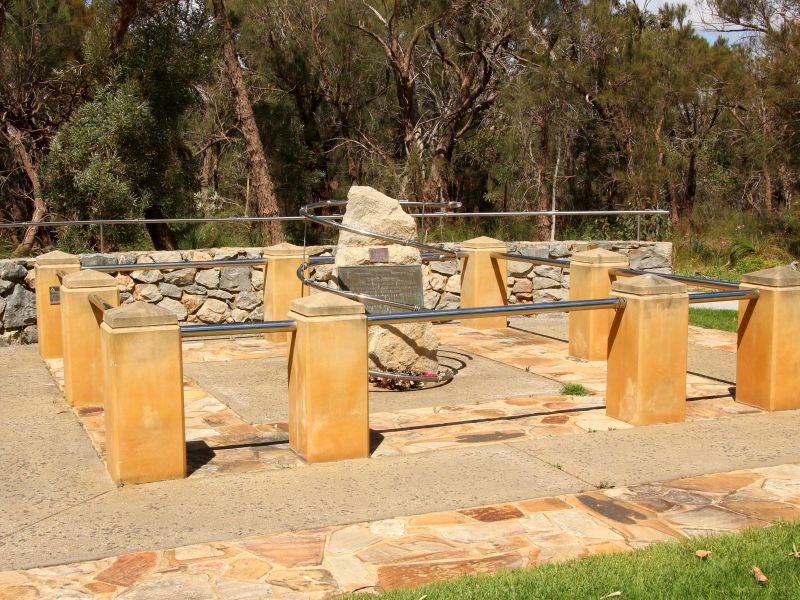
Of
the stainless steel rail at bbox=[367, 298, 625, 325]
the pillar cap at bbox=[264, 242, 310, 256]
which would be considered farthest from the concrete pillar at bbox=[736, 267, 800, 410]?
the pillar cap at bbox=[264, 242, 310, 256]

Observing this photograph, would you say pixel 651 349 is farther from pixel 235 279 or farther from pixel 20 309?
pixel 20 309

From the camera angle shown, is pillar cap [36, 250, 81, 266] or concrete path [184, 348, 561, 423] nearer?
concrete path [184, 348, 561, 423]

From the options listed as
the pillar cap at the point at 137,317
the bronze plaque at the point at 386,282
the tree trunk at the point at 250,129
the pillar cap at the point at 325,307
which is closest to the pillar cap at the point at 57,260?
the bronze plaque at the point at 386,282

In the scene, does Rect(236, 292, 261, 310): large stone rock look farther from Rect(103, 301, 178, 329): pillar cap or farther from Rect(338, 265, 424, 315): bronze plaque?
Rect(103, 301, 178, 329): pillar cap

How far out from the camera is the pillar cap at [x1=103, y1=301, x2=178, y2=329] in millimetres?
6211

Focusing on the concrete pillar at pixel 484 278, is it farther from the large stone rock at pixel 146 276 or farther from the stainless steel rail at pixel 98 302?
the stainless steel rail at pixel 98 302

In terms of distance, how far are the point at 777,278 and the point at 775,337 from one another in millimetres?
516

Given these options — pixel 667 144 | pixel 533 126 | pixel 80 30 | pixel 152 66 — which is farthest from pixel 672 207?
pixel 80 30

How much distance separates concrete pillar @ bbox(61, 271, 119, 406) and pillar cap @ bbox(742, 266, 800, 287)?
583cm

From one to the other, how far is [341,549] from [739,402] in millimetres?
4924

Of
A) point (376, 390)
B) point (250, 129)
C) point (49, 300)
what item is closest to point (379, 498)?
point (376, 390)

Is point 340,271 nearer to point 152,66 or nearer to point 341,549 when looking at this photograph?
point 341,549

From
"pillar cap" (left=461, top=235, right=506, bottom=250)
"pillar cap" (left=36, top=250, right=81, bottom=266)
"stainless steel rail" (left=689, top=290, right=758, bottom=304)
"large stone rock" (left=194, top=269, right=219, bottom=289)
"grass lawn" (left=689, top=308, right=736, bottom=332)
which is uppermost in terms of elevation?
"pillar cap" (left=461, top=235, right=506, bottom=250)

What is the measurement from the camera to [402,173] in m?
23.2
